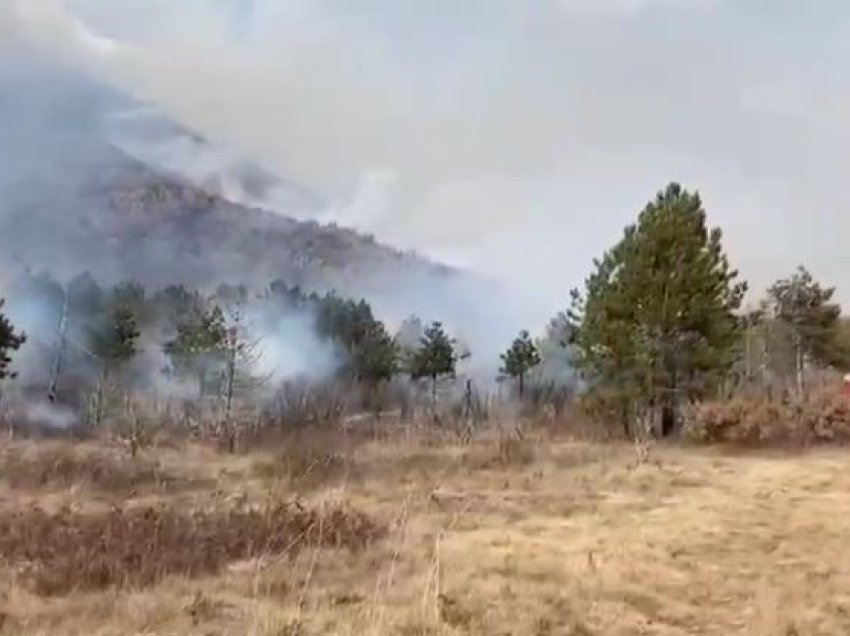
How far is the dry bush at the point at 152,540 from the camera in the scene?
21.2 feet

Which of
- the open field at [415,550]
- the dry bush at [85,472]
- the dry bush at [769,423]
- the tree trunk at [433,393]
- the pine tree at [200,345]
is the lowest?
the open field at [415,550]

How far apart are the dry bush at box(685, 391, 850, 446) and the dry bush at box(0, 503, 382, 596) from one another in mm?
14217

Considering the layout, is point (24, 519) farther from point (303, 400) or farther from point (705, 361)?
point (303, 400)

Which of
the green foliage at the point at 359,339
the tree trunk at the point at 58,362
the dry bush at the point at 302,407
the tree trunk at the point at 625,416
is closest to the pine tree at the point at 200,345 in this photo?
the dry bush at the point at 302,407

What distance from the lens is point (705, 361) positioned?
2056 centimetres

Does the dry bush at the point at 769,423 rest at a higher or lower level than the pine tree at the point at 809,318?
lower

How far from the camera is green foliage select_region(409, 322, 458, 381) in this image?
35375 millimetres

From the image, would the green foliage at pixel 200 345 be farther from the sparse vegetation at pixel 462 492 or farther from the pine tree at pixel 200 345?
the sparse vegetation at pixel 462 492

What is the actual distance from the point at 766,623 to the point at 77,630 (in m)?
4.12

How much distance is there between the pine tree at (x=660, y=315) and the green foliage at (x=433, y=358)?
563 inches

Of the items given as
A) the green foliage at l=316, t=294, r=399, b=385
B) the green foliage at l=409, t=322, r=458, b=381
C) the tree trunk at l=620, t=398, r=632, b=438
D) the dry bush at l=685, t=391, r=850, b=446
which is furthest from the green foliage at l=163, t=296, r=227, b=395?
the dry bush at l=685, t=391, r=850, b=446

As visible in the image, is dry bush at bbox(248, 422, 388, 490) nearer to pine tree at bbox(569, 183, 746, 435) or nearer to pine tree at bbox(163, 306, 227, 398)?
pine tree at bbox(569, 183, 746, 435)

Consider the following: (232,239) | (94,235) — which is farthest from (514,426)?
(232,239)

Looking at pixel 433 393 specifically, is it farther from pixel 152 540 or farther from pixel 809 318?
pixel 152 540
